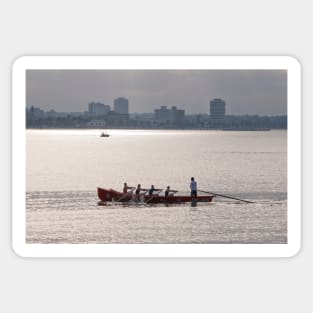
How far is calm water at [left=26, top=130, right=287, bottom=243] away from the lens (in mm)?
12461

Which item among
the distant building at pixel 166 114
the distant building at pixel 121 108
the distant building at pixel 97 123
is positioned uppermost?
the distant building at pixel 121 108

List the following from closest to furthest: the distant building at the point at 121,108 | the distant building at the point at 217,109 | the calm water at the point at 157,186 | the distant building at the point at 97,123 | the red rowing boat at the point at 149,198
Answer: the distant building at the point at 97,123
the distant building at the point at 217,109
the calm water at the point at 157,186
the distant building at the point at 121,108
the red rowing boat at the point at 149,198

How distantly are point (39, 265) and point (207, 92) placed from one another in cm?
730

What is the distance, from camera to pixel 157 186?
23.2 metres

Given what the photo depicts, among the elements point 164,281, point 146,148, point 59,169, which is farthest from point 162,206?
point 146,148

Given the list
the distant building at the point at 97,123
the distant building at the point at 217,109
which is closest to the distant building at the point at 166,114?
the distant building at the point at 217,109

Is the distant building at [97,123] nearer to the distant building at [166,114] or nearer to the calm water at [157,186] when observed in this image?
the calm water at [157,186]

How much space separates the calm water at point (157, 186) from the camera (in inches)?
491

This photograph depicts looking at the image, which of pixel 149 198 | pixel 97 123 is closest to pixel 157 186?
pixel 149 198

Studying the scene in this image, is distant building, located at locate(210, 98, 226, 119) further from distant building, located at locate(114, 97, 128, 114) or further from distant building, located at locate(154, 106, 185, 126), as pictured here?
distant building, located at locate(114, 97, 128, 114)

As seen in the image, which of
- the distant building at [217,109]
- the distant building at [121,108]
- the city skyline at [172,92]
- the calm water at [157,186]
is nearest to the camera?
the city skyline at [172,92]

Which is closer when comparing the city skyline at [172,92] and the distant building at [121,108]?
the city skyline at [172,92]

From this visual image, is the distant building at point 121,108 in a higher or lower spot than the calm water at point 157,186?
higher
